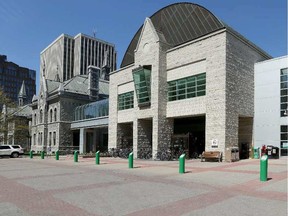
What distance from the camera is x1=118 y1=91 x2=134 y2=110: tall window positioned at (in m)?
35.5

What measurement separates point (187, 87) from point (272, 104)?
7369 millimetres

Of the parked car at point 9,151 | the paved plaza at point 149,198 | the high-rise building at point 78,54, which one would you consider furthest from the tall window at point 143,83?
the high-rise building at point 78,54

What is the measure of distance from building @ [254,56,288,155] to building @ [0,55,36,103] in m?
117

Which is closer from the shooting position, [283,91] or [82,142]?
[283,91]

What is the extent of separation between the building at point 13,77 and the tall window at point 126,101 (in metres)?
102

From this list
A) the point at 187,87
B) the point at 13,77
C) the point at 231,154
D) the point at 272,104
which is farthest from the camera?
the point at 13,77

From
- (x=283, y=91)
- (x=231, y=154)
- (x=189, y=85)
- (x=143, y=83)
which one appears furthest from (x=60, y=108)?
(x=283, y=91)

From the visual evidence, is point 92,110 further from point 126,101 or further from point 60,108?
point 126,101

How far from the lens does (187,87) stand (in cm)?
2877

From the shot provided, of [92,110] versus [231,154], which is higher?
[92,110]

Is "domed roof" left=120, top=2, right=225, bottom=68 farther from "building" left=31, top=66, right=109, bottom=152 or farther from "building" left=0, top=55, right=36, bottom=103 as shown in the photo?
"building" left=0, top=55, right=36, bottom=103

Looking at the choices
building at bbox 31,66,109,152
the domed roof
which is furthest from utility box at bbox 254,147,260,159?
building at bbox 31,66,109,152

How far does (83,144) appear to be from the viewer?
46.9 metres

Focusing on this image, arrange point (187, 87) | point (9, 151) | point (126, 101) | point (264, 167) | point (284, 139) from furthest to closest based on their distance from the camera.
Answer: point (9, 151)
point (126, 101)
point (187, 87)
point (284, 139)
point (264, 167)
